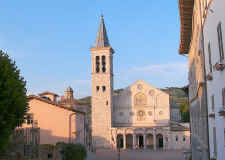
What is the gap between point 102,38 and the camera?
5428cm

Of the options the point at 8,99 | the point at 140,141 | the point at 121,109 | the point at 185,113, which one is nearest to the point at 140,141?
the point at 140,141

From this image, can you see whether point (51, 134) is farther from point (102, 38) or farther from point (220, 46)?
point (102, 38)

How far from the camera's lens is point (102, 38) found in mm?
54281

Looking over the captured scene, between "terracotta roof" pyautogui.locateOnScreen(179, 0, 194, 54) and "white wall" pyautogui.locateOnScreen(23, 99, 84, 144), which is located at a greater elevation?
"terracotta roof" pyautogui.locateOnScreen(179, 0, 194, 54)

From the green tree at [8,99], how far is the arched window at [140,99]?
40.6 metres

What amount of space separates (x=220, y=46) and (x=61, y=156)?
41.0 ft

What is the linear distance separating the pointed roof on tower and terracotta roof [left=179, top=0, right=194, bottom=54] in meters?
32.2

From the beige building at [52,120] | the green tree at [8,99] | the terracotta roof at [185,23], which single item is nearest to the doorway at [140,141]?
the beige building at [52,120]

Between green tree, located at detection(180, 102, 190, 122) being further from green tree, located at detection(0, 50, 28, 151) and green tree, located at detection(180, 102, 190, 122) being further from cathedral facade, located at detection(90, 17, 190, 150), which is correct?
green tree, located at detection(0, 50, 28, 151)

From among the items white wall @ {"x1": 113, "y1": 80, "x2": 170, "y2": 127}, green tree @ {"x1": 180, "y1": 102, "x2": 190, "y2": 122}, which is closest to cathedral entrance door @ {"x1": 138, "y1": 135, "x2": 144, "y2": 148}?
white wall @ {"x1": 113, "y1": 80, "x2": 170, "y2": 127}

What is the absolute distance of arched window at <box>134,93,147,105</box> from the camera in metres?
52.6

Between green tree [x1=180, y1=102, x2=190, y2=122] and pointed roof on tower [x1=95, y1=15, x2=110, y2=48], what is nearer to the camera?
pointed roof on tower [x1=95, y1=15, x2=110, y2=48]

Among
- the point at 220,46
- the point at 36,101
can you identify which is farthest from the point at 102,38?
the point at 220,46

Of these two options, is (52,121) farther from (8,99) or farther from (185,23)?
(185,23)
